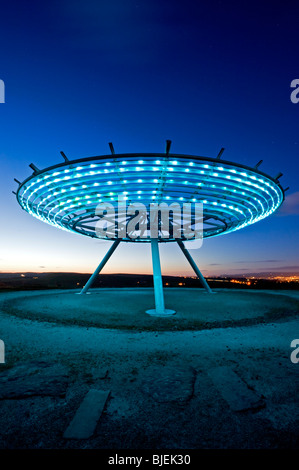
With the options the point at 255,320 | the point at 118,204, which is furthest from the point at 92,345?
the point at 118,204

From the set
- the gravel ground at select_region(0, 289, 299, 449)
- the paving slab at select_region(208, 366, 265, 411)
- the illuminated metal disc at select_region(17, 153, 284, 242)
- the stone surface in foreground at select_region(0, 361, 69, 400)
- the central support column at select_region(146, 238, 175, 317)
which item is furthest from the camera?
the central support column at select_region(146, 238, 175, 317)

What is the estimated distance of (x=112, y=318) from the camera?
38.5ft

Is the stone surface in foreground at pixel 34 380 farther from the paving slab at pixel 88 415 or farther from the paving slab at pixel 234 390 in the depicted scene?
the paving slab at pixel 234 390

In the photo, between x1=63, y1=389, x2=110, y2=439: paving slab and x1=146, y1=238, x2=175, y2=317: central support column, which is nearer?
x1=63, y1=389, x2=110, y2=439: paving slab

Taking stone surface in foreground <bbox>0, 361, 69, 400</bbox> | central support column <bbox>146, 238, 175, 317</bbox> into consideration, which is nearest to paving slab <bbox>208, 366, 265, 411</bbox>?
stone surface in foreground <bbox>0, 361, 69, 400</bbox>

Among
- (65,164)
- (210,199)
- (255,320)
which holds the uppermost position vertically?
(65,164)

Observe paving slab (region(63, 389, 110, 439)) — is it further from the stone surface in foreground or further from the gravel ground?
the stone surface in foreground

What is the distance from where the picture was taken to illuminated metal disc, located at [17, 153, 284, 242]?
36.9ft

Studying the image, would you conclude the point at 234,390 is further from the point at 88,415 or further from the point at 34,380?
the point at 34,380

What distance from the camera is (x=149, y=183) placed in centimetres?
1259

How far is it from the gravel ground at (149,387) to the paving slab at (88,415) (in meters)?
0.10

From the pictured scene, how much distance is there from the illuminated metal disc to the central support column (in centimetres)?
341

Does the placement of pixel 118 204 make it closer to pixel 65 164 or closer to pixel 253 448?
pixel 65 164
